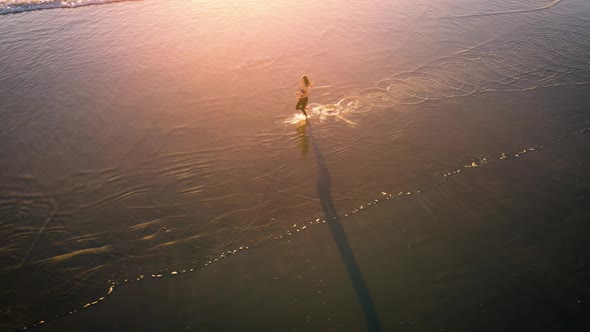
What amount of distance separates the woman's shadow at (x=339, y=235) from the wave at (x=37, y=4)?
15012mm

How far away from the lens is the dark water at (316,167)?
5.43 m

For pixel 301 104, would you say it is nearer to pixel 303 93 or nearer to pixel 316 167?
pixel 303 93

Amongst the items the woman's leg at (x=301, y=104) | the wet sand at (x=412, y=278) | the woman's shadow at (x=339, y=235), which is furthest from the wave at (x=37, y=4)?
the wet sand at (x=412, y=278)

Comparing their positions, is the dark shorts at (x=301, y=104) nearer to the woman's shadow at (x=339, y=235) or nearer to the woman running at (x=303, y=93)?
the woman running at (x=303, y=93)

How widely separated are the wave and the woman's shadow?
15012 mm

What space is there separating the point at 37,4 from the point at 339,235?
1976cm

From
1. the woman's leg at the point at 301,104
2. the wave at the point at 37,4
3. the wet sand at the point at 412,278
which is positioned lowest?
the wet sand at the point at 412,278

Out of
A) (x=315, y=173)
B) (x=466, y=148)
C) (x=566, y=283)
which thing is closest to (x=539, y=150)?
(x=466, y=148)

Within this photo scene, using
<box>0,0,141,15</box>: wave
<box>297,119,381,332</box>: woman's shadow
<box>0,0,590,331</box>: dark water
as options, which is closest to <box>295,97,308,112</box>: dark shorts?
<box>0,0,590,331</box>: dark water

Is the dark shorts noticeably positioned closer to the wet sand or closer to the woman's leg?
the woman's leg

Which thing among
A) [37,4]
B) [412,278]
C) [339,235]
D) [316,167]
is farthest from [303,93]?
[37,4]

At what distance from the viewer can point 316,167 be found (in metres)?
7.52

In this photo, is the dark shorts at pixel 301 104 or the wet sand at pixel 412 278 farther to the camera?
the dark shorts at pixel 301 104

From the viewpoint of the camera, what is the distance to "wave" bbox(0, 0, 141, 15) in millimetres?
16000
